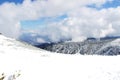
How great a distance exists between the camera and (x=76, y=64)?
35.0m

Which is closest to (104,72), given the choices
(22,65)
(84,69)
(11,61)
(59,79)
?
(84,69)

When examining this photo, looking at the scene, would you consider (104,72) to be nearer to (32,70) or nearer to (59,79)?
(59,79)

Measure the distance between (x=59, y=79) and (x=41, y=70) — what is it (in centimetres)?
346

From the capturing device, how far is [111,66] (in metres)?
32.6

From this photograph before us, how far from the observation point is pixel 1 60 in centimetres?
3484

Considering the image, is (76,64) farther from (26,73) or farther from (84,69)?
(26,73)

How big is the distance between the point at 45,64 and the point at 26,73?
492cm

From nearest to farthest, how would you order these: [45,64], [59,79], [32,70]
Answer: [59,79], [32,70], [45,64]

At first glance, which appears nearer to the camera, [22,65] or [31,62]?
[22,65]

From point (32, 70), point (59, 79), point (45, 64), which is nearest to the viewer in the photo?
point (59, 79)

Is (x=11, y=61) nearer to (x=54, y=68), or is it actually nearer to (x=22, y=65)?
(x=22, y=65)

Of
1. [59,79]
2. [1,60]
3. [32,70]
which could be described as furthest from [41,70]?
[1,60]

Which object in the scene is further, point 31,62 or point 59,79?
point 31,62

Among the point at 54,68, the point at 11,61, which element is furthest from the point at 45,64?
the point at 11,61
